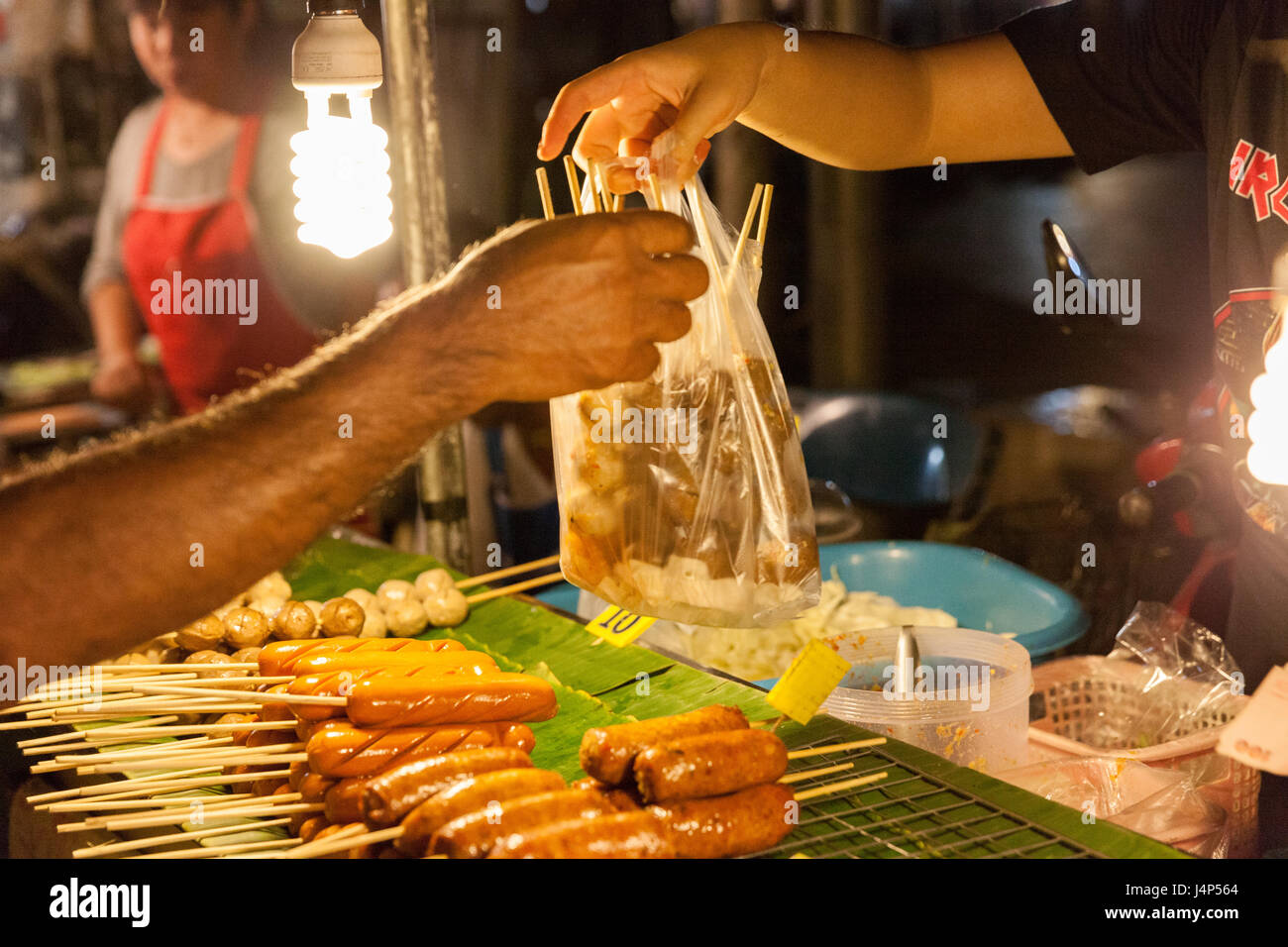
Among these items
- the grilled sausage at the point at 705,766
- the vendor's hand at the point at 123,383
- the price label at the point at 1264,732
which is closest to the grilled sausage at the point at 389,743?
the grilled sausage at the point at 705,766

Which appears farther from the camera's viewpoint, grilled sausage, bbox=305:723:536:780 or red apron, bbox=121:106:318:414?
red apron, bbox=121:106:318:414

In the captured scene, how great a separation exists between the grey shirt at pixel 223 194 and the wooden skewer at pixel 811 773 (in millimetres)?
4311

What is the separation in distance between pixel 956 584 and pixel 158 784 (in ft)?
9.13

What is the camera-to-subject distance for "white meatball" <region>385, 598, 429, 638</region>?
9.87ft

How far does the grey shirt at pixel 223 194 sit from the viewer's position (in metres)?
5.36

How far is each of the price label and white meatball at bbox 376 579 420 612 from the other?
2.19m

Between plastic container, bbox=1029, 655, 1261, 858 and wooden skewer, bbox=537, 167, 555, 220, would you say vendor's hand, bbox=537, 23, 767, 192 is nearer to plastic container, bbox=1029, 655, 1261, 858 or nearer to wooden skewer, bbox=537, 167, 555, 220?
wooden skewer, bbox=537, 167, 555, 220

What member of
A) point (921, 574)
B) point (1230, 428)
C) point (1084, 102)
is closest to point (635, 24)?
point (921, 574)

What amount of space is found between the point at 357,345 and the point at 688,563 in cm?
72

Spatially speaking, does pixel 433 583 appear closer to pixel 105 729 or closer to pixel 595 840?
pixel 105 729

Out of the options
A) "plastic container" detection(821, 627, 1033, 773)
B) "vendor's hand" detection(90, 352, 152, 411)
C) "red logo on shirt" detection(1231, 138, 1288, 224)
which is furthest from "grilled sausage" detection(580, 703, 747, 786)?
"vendor's hand" detection(90, 352, 152, 411)

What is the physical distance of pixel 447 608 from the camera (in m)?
3.06

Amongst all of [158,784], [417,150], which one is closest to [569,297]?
[158,784]
